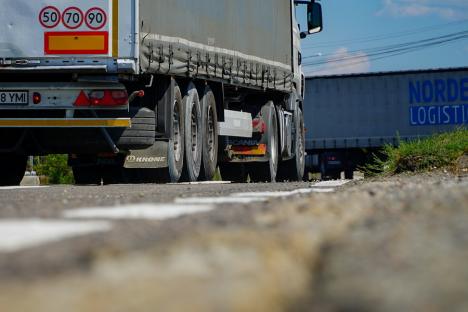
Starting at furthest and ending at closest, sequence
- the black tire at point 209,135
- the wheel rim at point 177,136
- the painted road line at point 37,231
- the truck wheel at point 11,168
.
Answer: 1. the black tire at point 209,135
2. the truck wheel at point 11,168
3. the wheel rim at point 177,136
4. the painted road line at point 37,231

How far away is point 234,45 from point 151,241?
562 inches

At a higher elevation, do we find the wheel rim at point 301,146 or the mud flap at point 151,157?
the wheel rim at point 301,146

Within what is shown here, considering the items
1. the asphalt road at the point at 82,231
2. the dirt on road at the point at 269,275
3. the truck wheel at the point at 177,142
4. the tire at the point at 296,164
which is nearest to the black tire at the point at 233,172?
the tire at the point at 296,164

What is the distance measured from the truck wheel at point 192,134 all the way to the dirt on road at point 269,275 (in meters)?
10.9

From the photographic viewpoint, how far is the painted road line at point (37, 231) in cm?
296

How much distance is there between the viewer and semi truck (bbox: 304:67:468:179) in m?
33.4

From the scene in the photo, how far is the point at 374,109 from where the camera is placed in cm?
3369

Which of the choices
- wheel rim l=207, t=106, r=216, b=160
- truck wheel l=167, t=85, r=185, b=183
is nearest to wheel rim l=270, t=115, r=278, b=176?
wheel rim l=207, t=106, r=216, b=160

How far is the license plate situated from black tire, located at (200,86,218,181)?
9.43ft

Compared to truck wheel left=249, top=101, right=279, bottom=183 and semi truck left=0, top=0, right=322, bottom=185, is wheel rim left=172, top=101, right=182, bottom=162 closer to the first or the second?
semi truck left=0, top=0, right=322, bottom=185

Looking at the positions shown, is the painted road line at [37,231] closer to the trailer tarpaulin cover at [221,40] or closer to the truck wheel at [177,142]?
the trailer tarpaulin cover at [221,40]

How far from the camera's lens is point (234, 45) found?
1708 cm

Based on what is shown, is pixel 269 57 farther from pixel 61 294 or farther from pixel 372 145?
pixel 61 294

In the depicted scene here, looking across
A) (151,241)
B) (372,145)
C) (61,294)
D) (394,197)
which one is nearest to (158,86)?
(394,197)
